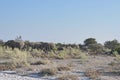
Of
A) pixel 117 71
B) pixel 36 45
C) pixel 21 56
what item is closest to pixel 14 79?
pixel 117 71

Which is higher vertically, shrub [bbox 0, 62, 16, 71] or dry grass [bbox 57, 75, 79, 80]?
shrub [bbox 0, 62, 16, 71]

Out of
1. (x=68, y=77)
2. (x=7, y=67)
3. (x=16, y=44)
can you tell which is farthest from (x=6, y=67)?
(x=16, y=44)

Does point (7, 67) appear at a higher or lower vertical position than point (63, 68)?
higher

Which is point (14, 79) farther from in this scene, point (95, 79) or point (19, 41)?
point (19, 41)

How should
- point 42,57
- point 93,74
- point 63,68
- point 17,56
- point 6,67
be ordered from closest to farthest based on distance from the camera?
point 93,74
point 63,68
point 6,67
point 17,56
point 42,57

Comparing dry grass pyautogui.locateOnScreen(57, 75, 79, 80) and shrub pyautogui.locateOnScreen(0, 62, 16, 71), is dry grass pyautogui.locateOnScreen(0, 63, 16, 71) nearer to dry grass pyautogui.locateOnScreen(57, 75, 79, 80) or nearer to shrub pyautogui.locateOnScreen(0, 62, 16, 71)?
shrub pyautogui.locateOnScreen(0, 62, 16, 71)

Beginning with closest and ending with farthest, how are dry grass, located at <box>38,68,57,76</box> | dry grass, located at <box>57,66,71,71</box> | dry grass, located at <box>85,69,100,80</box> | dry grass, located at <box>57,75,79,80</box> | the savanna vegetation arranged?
dry grass, located at <box>57,75,79,80</box> → dry grass, located at <box>85,69,100,80</box> → dry grass, located at <box>38,68,57,76</box> → the savanna vegetation → dry grass, located at <box>57,66,71,71</box>

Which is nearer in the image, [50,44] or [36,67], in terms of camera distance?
[36,67]

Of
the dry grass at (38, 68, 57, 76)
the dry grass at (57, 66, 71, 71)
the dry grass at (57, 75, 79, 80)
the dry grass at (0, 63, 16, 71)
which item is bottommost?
the dry grass at (57, 75, 79, 80)

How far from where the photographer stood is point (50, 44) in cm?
5141

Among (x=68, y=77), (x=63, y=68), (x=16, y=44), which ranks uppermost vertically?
(x=16, y=44)

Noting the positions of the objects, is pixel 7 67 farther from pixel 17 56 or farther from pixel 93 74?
pixel 93 74

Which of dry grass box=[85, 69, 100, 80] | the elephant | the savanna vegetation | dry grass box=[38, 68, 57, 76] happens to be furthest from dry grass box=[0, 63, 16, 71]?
the elephant

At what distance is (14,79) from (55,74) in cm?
256
